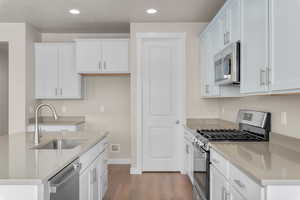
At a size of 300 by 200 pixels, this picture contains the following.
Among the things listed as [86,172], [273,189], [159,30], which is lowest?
[86,172]

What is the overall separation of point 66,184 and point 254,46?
5.76ft

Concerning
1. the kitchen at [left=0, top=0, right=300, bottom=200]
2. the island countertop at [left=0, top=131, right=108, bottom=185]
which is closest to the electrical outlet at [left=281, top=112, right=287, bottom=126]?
the kitchen at [left=0, top=0, right=300, bottom=200]

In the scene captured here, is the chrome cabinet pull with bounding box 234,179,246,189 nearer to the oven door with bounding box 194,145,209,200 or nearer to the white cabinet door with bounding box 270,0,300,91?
the white cabinet door with bounding box 270,0,300,91

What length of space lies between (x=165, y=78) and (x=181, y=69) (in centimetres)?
32

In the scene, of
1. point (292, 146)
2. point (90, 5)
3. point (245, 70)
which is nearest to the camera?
point (292, 146)

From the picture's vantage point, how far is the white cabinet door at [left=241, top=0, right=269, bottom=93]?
6.32 feet

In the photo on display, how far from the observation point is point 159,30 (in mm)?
4508

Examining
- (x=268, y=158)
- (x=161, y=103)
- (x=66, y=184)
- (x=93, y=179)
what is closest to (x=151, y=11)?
(x=161, y=103)

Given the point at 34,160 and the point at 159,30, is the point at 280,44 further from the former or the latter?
the point at 159,30

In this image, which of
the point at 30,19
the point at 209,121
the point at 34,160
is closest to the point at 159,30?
the point at 209,121

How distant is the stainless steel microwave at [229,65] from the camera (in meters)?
2.48

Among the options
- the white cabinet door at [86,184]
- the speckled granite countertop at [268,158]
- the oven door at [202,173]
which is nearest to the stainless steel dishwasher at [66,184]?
the white cabinet door at [86,184]

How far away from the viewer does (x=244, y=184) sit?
5.09ft

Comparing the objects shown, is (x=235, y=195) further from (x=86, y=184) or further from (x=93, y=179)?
(x=93, y=179)
